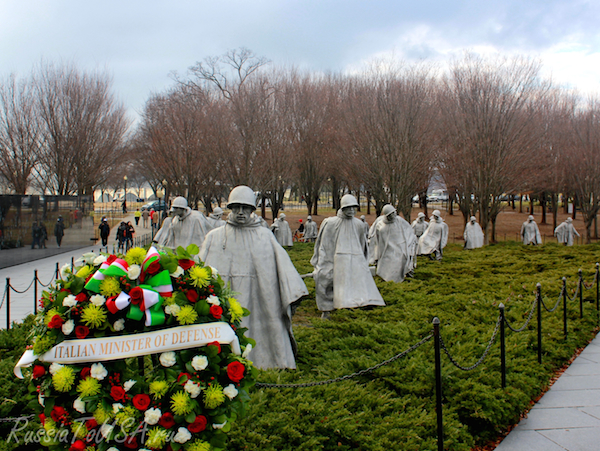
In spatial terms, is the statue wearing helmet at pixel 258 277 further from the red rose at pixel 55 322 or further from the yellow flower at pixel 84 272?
the red rose at pixel 55 322

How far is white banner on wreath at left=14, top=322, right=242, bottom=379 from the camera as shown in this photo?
2.81 metres

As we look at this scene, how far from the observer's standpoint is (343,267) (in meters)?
8.64

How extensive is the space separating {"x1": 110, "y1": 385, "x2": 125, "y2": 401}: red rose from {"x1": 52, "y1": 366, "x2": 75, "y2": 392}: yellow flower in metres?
0.23

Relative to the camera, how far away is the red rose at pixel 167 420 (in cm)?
276

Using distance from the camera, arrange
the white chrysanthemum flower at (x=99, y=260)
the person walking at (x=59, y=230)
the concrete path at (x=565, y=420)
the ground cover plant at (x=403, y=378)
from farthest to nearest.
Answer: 1. the person walking at (x=59, y=230)
2. the concrete path at (x=565, y=420)
3. the ground cover plant at (x=403, y=378)
4. the white chrysanthemum flower at (x=99, y=260)

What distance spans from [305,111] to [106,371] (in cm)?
2886

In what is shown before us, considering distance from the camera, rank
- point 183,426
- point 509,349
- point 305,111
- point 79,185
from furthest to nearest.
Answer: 1. point 305,111
2. point 79,185
3. point 509,349
4. point 183,426

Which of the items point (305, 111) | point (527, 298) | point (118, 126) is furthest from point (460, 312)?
point (118, 126)

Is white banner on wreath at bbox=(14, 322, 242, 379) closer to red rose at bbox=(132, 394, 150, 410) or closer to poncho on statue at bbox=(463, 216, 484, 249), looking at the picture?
red rose at bbox=(132, 394, 150, 410)

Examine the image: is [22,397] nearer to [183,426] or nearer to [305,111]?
[183,426]

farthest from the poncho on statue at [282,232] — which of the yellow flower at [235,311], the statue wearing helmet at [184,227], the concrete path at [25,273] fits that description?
the yellow flower at [235,311]

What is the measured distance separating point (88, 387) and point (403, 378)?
A: 350 centimetres

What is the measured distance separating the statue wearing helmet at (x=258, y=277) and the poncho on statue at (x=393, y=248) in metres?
6.75

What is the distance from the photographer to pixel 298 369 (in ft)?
18.2
